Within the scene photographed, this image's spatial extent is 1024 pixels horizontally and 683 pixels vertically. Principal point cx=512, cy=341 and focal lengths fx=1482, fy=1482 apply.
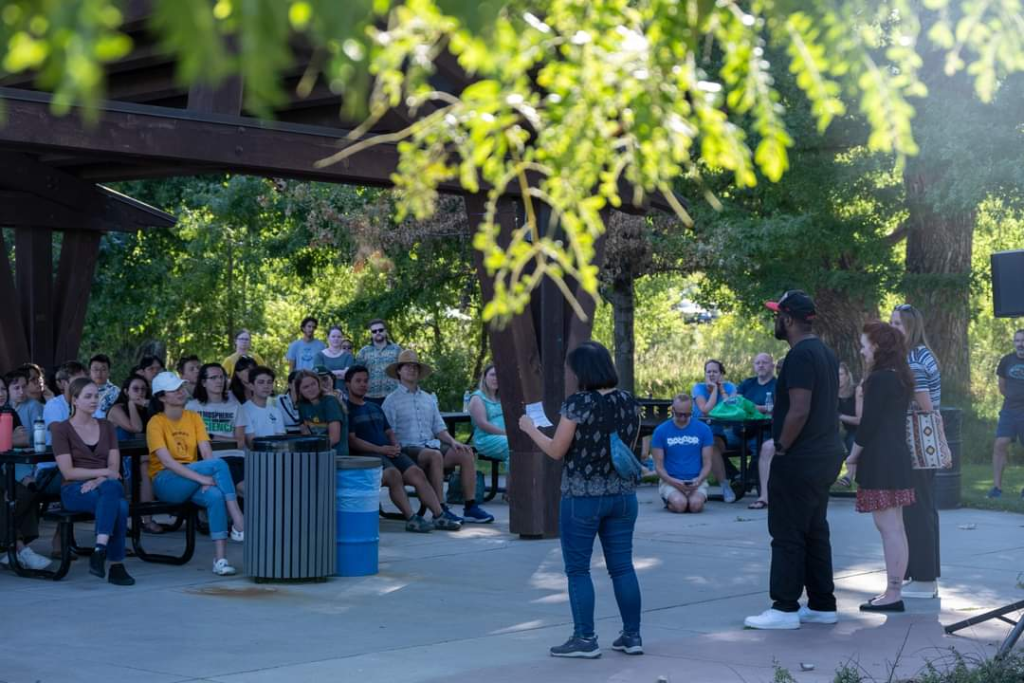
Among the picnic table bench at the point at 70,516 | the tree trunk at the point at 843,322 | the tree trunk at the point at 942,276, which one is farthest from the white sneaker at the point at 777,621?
the tree trunk at the point at 843,322

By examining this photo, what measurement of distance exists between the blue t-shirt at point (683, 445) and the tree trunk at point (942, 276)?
24.3 feet

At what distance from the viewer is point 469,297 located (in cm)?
2438

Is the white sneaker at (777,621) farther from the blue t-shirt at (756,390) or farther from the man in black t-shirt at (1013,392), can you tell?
the man in black t-shirt at (1013,392)

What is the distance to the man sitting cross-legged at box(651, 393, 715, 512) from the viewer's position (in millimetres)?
13961

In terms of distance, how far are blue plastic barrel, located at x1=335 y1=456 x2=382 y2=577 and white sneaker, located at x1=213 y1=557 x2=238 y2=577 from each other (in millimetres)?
721

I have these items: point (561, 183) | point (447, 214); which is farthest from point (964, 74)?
point (561, 183)

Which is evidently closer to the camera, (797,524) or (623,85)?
(623,85)

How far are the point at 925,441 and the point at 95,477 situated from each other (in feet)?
17.5

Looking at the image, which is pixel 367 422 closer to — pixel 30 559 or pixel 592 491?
pixel 30 559

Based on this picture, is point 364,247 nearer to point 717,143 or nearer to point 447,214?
point 447,214

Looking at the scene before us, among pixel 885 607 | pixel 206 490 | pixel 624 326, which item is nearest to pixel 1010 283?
pixel 885 607

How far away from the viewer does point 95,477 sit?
32.3ft

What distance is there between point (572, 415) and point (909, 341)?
110 inches

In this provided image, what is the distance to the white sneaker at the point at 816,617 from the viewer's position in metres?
8.23
